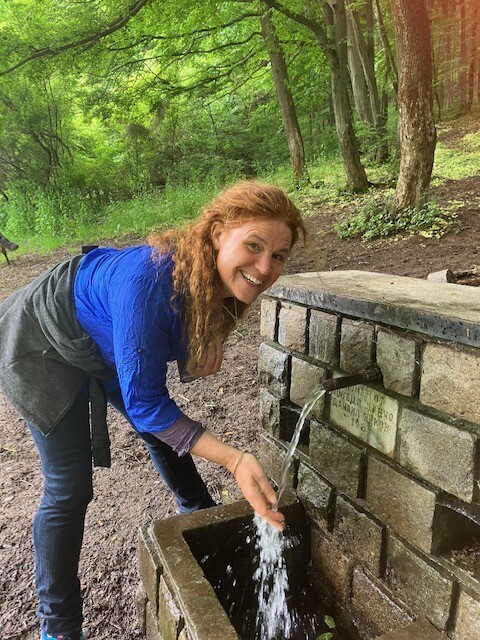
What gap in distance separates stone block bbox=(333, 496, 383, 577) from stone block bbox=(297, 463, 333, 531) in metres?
0.05

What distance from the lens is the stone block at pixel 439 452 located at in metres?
1.30

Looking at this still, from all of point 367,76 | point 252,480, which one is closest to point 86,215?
point 367,76

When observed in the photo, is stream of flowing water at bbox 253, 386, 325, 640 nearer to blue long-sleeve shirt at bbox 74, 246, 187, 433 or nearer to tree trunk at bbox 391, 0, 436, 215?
blue long-sleeve shirt at bbox 74, 246, 187, 433

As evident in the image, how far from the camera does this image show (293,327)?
198 cm

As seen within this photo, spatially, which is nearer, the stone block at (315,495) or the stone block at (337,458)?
the stone block at (337,458)

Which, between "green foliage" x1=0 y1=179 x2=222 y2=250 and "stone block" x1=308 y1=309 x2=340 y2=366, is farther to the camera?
"green foliage" x1=0 y1=179 x2=222 y2=250

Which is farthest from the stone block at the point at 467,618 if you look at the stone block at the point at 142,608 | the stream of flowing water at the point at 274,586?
the stone block at the point at 142,608

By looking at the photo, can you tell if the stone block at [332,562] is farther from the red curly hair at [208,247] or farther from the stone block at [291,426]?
the red curly hair at [208,247]

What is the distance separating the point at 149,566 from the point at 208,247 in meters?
1.17

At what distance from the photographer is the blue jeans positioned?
1831mm

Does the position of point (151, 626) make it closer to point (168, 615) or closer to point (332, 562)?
point (168, 615)

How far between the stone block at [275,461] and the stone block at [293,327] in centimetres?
47

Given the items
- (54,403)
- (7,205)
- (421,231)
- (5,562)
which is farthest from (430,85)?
(7,205)

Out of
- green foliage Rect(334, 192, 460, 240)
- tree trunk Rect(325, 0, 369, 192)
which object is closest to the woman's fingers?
green foliage Rect(334, 192, 460, 240)
